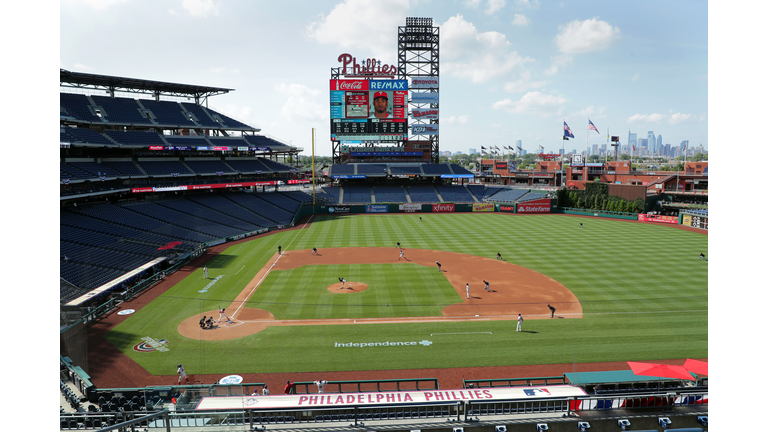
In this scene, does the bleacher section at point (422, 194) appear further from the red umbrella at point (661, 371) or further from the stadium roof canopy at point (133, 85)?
the red umbrella at point (661, 371)

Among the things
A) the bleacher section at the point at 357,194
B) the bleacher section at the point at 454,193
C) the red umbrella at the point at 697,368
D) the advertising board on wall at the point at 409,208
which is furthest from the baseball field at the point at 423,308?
the bleacher section at the point at 454,193

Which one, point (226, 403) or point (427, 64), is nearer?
point (226, 403)

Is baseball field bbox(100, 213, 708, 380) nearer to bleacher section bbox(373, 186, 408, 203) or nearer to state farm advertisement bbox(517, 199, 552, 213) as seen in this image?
state farm advertisement bbox(517, 199, 552, 213)

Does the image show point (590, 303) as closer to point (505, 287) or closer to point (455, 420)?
point (505, 287)

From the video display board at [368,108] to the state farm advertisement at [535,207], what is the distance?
80.5ft

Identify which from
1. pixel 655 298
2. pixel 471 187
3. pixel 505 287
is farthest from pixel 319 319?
pixel 471 187

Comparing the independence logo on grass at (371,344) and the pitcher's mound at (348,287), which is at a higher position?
the pitcher's mound at (348,287)

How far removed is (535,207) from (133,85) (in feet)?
206

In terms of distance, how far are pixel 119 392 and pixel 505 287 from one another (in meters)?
22.1

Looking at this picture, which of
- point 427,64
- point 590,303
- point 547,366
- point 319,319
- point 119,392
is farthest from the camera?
point 427,64

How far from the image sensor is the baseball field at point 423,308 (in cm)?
1791

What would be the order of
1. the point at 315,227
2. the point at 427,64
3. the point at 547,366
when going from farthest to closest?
the point at 427,64, the point at 315,227, the point at 547,366

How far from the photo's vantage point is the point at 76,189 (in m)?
36.6

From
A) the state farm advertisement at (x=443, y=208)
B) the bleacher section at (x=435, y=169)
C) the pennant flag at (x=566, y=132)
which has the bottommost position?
the state farm advertisement at (x=443, y=208)
